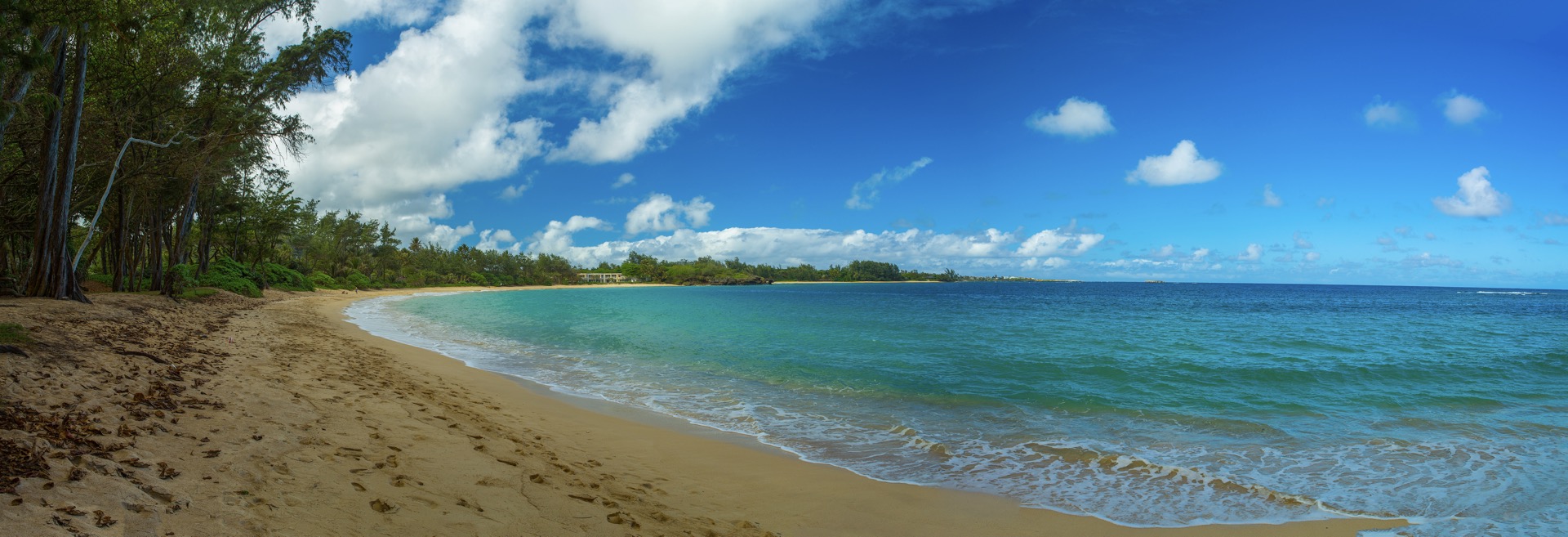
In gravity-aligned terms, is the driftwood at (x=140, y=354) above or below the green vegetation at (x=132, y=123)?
below

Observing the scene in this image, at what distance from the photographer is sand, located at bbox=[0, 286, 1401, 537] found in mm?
3777

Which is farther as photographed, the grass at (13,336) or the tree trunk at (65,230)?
the tree trunk at (65,230)

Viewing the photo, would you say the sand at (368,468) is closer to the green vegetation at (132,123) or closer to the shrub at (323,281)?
the green vegetation at (132,123)

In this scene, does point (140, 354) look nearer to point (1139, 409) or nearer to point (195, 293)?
point (1139, 409)

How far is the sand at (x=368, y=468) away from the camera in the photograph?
12.4 feet

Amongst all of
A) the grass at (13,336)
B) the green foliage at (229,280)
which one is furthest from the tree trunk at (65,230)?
the green foliage at (229,280)

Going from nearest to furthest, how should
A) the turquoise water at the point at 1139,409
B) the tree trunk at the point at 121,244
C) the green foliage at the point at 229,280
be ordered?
the turquoise water at the point at 1139,409 → the tree trunk at the point at 121,244 → the green foliage at the point at 229,280

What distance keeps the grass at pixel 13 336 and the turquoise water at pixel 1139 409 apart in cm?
678

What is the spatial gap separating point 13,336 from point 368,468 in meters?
5.39

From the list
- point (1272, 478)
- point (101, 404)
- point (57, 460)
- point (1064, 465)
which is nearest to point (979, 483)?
point (1064, 465)

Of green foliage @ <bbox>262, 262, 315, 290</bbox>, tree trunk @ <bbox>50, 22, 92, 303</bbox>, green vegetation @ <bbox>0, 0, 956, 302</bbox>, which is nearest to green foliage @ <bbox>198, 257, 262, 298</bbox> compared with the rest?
green vegetation @ <bbox>0, 0, 956, 302</bbox>

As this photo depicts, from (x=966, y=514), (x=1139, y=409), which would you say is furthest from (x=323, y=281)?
(x=966, y=514)

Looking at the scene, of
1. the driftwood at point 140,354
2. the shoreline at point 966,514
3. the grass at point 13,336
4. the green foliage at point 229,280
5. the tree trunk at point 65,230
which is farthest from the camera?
the green foliage at point 229,280

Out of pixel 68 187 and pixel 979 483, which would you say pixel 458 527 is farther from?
pixel 68 187
